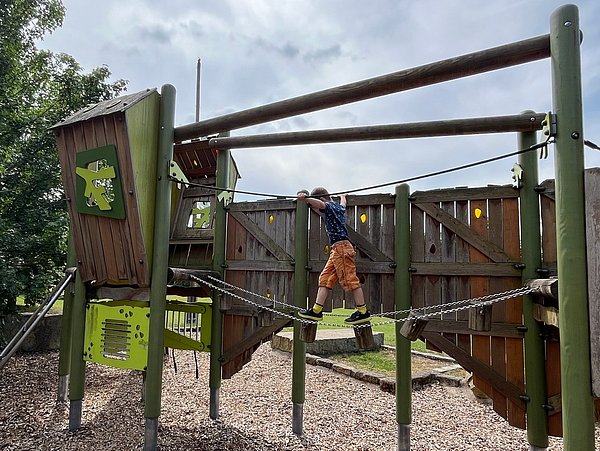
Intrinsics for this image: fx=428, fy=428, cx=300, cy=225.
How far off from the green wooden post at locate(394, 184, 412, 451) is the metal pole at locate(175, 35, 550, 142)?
Answer: 1237mm

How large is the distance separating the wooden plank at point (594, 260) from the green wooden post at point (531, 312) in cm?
138

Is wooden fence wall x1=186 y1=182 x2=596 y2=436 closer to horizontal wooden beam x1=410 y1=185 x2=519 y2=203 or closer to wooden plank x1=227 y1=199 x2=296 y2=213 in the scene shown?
horizontal wooden beam x1=410 y1=185 x2=519 y2=203

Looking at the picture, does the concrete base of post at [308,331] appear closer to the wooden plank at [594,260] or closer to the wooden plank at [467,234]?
the wooden plank at [467,234]

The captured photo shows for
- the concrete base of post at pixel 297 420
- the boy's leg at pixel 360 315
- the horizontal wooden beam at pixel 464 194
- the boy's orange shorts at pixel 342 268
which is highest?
the horizontal wooden beam at pixel 464 194

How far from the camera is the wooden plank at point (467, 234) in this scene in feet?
12.3

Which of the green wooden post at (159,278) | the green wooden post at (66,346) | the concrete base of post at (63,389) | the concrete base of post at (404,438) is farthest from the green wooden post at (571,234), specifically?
the concrete base of post at (63,389)

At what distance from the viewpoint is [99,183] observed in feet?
14.6

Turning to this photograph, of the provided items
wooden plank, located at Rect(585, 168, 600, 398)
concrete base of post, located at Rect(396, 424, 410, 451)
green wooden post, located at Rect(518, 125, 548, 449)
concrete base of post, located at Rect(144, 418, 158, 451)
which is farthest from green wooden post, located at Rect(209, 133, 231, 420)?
wooden plank, located at Rect(585, 168, 600, 398)

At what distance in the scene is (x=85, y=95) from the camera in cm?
873

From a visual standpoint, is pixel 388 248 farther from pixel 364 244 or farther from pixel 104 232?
pixel 104 232

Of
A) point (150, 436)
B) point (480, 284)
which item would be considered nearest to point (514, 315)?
point (480, 284)

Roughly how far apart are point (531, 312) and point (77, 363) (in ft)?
15.3

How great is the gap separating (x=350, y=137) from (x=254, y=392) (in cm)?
441

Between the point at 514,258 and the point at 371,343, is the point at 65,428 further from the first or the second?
the point at 514,258
